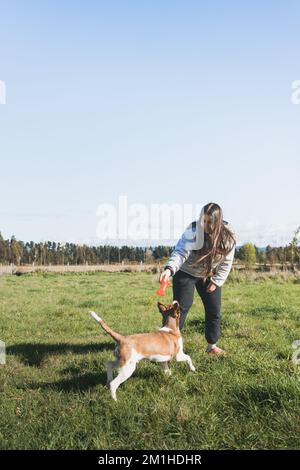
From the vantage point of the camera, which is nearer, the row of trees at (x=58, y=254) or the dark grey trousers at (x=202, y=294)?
the dark grey trousers at (x=202, y=294)

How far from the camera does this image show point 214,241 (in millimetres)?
6645

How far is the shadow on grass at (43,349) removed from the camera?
7230 mm

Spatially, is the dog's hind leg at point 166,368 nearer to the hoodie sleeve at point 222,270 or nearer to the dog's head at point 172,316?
the dog's head at point 172,316

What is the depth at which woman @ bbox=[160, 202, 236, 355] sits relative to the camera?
6.63m

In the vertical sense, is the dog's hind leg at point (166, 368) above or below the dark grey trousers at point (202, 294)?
below

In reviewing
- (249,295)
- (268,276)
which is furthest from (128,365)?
(268,276)

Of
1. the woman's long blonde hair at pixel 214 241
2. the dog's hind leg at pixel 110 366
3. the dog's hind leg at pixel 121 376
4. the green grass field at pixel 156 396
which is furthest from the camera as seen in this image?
the woman's long blonde hair at pixel 214 241

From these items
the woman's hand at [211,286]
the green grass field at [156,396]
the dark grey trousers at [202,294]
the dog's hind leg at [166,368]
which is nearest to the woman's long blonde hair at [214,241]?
the woman's hand at [211,286]

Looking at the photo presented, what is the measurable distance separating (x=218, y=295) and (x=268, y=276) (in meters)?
17.0

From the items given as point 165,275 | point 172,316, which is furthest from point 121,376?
point 165,275

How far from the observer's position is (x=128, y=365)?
4.92 metres

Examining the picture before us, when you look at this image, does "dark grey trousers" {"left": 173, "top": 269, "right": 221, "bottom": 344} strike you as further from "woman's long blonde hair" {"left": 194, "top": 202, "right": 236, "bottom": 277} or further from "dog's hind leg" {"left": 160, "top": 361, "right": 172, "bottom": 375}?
"dog's hind leg" {"left": 160, "top": 361, "right": 172, "bottom": 375}

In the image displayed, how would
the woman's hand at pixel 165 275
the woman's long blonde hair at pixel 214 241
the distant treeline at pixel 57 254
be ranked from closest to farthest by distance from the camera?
the woman's hand at pixel 165 275
the woman's long blonde hair at pixel 214 241
the distant treeline at pixel 57 254
